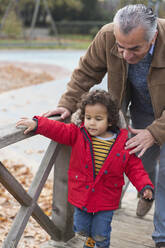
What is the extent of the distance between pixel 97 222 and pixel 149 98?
2.93 ft

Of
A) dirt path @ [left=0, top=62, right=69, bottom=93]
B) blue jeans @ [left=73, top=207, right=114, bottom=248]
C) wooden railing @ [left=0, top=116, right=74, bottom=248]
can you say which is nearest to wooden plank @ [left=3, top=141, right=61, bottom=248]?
wooden railing @ [left=0, top=116, right=74, bottom=248]

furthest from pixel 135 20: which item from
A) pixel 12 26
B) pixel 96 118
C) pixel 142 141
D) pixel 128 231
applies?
pixel 12 26

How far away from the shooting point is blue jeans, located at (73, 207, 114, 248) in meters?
2.55

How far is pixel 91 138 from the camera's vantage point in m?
2.49

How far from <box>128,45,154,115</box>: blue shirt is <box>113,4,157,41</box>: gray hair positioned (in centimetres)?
22

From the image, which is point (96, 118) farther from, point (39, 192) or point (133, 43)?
point (39, 192)

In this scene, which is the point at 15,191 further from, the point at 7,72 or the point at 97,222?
the point at 7,72

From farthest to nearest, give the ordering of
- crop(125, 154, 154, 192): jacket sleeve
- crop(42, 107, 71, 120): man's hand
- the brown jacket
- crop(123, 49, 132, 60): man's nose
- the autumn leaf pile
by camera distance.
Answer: the autumn leaf pile, crop(42, 107, 71, 120): man's hand, the brown jacket, crop(125, 154, 154, 192): jacket sleeve, crop(123, 49, 132, 60): man's nose

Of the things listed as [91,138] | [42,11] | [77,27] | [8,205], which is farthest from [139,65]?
[42,11]

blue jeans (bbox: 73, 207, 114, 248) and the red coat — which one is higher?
the red coat

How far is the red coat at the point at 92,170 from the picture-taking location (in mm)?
2426

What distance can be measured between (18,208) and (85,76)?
6.80 ft

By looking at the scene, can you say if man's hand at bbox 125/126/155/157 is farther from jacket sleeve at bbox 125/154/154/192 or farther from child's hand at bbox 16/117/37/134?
child's hand at bbox 16/117/37/134

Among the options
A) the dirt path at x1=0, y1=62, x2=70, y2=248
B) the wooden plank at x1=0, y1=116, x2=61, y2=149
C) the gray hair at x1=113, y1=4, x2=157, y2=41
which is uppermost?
the gray hair at x1=113, y1=4, x2=157, y2=41
